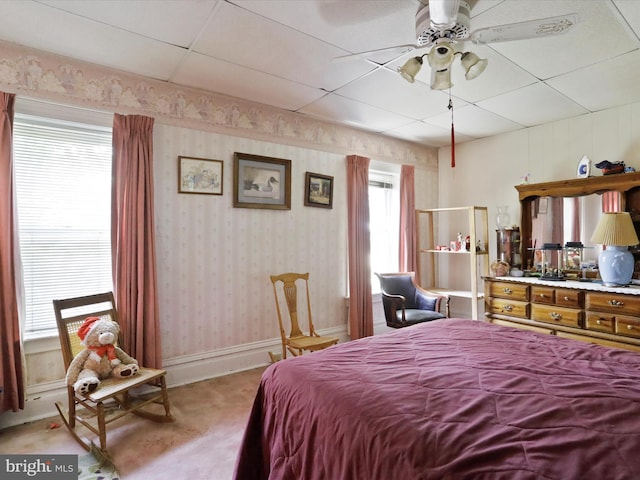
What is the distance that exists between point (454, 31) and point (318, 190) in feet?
7.61

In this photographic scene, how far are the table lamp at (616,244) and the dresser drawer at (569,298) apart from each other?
0.27m

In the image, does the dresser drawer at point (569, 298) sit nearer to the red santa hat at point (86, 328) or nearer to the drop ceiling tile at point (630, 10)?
the drop ceiling tile at point (630, 10)

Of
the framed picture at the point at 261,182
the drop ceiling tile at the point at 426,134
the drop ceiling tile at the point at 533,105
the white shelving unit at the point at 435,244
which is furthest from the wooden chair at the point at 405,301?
the drop ceiling tile at the point at 533,105

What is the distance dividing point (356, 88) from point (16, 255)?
9.38 ft

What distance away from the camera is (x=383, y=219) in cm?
467

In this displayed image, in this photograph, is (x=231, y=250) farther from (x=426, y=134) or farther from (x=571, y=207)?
(x=571, y=207)

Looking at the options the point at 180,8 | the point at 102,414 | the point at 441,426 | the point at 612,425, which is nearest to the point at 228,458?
the point at 102,414

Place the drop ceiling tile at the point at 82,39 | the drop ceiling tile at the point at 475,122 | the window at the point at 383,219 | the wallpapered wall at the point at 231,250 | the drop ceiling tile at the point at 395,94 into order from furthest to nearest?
the window at the point at 383,219
the drop ceiling tile at the point at 475,122
the wallpapered wall at the point at 231,250
the drop ceiling tile at the point at 395,94
the drop ceiling tile at the point at 82,39

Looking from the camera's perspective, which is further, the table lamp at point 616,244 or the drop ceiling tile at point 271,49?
the table lamp at point 616,244

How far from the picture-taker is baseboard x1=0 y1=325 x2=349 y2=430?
2486 mm

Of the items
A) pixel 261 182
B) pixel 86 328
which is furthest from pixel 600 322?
pixel 86 328

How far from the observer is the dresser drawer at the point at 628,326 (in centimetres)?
278

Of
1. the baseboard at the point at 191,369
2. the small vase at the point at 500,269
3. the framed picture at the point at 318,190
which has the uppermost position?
the framed picture at the point at 318,190

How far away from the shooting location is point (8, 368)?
2311mm
